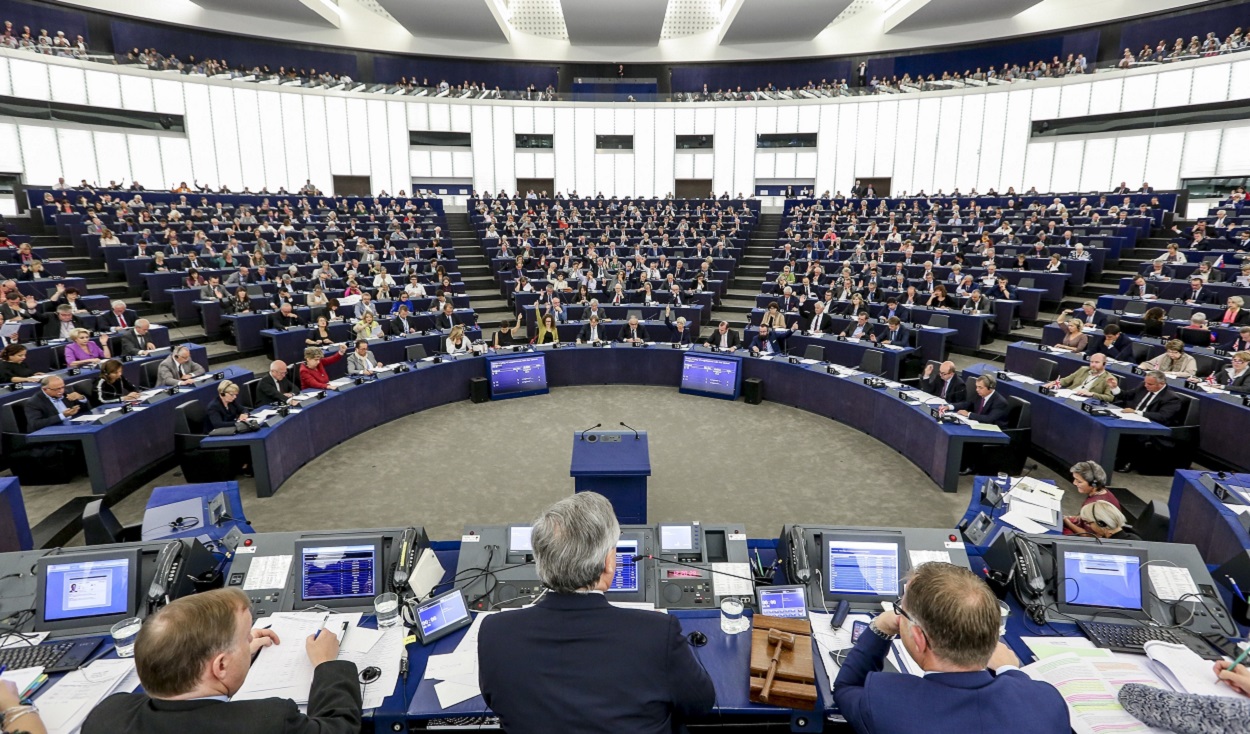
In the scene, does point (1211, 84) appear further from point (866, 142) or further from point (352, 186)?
point (352, 186)

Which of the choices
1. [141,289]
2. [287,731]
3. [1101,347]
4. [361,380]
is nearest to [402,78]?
[141,289]

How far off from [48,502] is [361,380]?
3449 millimetres

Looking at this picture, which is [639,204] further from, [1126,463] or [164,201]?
[1126,463]

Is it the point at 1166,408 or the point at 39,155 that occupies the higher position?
the point at 39,155

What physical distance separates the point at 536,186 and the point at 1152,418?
26538 millimetres

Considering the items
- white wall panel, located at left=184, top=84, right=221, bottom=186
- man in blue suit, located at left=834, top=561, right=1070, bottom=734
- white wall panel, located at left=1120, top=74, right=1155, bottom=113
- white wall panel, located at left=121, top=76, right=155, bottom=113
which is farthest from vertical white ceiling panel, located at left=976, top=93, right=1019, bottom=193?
white wall panel, located at left=121, top=76, right=155, bottom=113

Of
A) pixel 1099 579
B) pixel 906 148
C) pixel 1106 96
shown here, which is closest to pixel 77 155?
pixel 1099 579

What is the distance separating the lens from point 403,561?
3.60 meters

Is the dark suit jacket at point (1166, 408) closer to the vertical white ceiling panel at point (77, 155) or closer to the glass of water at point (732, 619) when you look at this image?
the glass of water at point (732, 619)

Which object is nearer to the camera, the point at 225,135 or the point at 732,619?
the point at 732,619

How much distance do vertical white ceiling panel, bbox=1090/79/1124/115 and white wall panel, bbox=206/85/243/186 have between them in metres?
31.5

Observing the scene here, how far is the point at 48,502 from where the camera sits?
645 centimetres

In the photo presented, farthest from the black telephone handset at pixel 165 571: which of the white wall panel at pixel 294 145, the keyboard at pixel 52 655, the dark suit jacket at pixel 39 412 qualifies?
the white wall panel at pixel 294 145

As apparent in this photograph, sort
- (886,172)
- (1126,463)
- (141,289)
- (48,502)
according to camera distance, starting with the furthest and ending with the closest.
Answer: (886,172) → (141,289) → (1126,463) → (48,502)
